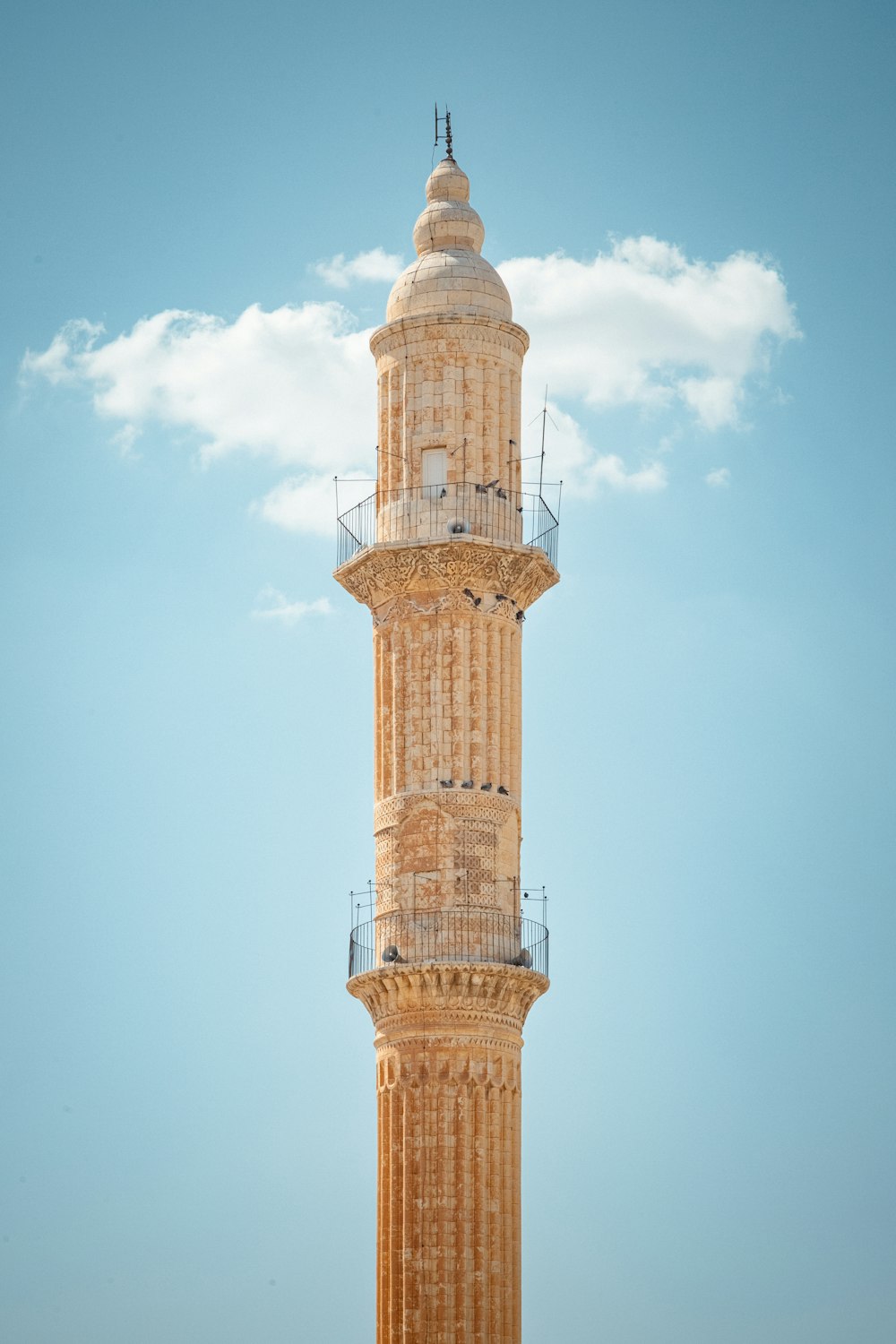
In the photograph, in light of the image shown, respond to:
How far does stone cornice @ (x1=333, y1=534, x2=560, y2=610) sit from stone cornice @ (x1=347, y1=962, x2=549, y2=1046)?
818cm

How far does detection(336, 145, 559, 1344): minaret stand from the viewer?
56844 millimetres

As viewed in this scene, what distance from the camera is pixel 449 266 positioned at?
62.1m

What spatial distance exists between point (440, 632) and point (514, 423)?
Result: 511 centimetres

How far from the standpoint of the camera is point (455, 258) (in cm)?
6234

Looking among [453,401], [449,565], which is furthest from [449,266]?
[449,565]

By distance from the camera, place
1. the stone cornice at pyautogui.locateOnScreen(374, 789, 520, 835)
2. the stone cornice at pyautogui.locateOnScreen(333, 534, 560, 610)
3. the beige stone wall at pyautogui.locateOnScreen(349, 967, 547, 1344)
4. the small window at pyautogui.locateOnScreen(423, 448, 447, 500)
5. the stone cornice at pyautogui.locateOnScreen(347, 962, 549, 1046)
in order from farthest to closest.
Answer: the small window at pyautogui.locateOnScreen(423, 448, 447, 500)
the stone cornice at pyautogui.locateOnScreen(333, 534, 560, 610)
the stone cornice at pyautogui.locateOnScreen(374, 789, 520, 835)
the stone cornice at pyautogui.locateOnScreen(347, 962, 549, 1046)
the beige stone wall at pyautogui.locateOnScreen(349, 967, 547, 1344)

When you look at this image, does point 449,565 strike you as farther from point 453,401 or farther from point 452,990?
point 452,990

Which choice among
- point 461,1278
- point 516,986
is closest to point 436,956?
point 516,986

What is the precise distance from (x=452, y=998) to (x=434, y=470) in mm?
11465

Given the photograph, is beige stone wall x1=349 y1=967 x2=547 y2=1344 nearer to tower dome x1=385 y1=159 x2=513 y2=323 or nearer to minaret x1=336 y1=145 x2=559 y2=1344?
minaret x1=336 y1=145 x2=559 y2=1344

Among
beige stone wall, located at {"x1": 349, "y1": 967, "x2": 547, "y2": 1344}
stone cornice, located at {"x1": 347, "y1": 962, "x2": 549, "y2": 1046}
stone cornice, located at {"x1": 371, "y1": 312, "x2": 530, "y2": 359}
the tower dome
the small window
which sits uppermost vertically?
the tower dome

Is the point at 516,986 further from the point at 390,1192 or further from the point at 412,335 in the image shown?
the point at 412,335

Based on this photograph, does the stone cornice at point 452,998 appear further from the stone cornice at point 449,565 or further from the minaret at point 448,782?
the stone cornice at point 449,565

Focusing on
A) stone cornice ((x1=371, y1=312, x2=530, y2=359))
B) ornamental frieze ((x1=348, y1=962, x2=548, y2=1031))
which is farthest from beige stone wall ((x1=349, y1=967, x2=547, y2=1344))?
stone cornice ((x1=371, y1=312, x2=530, y2=359))
